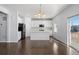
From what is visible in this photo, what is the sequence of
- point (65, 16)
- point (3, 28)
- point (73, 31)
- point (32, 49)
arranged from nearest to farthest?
point (32, 49)
point (73, 31)
point (65, 16)
point (3, 28)

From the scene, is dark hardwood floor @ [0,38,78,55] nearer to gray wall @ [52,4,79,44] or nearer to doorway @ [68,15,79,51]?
doorway @ [68,15,79,51]

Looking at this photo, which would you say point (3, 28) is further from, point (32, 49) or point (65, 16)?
point (65, 16)

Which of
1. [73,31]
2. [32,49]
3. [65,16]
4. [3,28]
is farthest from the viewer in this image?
[3,28]

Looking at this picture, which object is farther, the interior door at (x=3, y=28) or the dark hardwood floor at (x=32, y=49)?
the interior door at (x=3, y=28)

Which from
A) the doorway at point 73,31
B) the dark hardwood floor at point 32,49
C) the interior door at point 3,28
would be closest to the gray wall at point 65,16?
the doorway at point 73,31

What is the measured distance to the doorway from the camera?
6230 mm

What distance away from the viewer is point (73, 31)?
6777 millimetres

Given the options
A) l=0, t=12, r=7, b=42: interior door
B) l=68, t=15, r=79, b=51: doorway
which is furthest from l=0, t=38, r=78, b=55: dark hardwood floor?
l=0, t=12, r=7, b=42: interior door

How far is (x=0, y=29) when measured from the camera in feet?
28.1

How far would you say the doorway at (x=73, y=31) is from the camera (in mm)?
6230

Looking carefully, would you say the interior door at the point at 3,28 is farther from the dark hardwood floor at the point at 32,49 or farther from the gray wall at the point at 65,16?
the gray wall at the point at 65,16

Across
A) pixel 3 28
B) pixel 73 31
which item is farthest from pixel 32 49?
pixel 3 28

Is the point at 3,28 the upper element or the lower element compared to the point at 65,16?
lower
